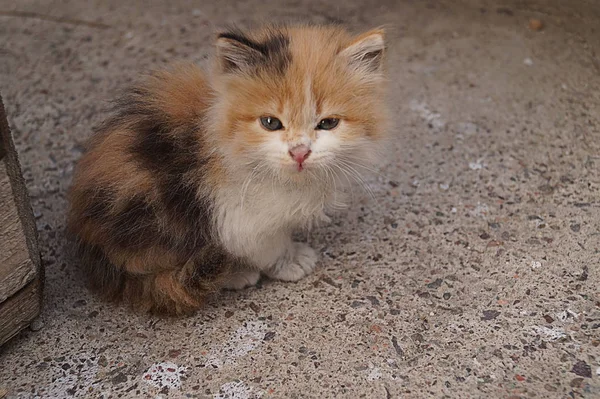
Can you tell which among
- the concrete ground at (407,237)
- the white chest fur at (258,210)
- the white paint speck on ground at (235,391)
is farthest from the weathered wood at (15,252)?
the white paint speck on ground at (235,391)

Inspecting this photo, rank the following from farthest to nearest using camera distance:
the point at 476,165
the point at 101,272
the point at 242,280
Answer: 1. the point at 476,165
2. the point at 242,280
3. the point at 101,272

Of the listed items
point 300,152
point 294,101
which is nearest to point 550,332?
point 300,152

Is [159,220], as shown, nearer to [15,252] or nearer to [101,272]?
[101,272]

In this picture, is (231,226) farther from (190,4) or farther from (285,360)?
(190,4)

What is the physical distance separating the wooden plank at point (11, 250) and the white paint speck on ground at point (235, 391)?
0.74 metres

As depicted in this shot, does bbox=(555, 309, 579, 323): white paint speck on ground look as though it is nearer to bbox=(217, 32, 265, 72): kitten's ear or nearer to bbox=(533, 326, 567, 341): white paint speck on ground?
bbox=(533, 326, 567, 341): white paint speck on ground

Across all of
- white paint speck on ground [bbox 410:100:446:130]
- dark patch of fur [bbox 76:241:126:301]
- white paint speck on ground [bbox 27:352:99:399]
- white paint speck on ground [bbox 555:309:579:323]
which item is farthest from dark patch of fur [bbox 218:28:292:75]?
white paint speck on ground [bbox 410:100:446:130]

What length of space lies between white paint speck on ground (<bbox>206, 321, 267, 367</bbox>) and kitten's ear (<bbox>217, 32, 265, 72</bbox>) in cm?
91

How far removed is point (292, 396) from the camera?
213cm

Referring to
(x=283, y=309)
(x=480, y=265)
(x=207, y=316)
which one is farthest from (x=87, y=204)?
(x=480, y=265)

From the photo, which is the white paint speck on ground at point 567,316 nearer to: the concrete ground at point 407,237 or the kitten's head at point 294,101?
the concrete ground at point 407,237

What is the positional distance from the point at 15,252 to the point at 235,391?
84cm

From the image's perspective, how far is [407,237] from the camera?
2770mm

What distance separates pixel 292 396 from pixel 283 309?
0.42 m
